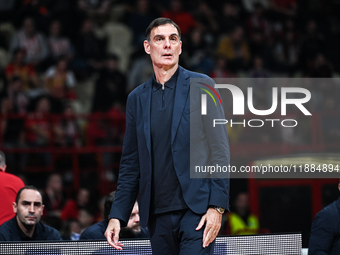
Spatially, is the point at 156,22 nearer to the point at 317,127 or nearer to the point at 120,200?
the point at 120,200

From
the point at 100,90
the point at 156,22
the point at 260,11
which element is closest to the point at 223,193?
the point at 156,22

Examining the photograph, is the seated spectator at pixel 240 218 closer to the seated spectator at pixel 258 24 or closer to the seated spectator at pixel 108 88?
the seated spectator at pixel 108 88

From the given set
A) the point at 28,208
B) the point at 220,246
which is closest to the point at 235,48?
the point at 28,208

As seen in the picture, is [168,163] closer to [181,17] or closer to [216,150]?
[216,150]

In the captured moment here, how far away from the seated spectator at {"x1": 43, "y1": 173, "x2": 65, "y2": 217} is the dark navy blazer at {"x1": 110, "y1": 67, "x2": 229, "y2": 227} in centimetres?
556

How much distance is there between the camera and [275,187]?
8.40 m

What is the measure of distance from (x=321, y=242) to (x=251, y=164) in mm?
3514

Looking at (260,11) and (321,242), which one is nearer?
(321,242)

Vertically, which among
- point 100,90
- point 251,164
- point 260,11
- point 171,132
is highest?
point 260,11

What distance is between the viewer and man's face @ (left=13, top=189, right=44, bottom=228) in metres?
5.31

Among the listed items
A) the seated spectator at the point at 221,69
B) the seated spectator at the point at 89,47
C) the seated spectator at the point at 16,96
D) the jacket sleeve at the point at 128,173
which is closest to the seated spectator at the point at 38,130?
the seated spectator at the point at 16,96

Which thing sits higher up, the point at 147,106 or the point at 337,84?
the point at 337,84

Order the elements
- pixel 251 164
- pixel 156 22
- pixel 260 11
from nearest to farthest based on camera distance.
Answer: pixel 156 22 < pixel 251 164 < pixel 260 11

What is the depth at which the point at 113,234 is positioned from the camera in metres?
3.32
